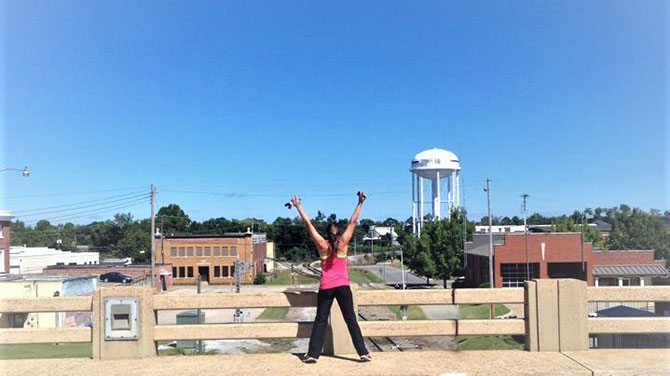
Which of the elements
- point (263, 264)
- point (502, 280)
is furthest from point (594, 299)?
point (263, 264)

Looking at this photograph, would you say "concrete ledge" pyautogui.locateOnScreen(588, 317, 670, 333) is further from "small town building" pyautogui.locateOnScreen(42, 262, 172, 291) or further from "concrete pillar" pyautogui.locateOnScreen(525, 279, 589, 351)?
"small town building" pyautogui.locateOnScreen(42, 262, 172, 291)

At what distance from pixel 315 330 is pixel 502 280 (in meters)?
53.4

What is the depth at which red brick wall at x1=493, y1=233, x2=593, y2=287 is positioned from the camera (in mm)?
55469

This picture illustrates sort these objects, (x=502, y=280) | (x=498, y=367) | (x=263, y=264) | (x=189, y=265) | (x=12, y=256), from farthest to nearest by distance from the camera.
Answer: (x=263, y=264) → (x=189, y=265) → (x=12, y=256) → (x=502, y=280) → (x=498, y=367)

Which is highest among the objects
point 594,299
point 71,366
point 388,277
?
point 594,299

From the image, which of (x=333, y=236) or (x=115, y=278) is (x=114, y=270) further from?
(x=333, y=236)

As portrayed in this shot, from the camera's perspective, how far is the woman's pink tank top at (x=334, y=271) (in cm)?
717

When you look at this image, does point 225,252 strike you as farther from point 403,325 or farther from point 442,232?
point 403,325

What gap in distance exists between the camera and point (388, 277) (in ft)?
287

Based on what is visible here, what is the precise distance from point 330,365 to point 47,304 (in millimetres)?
3760

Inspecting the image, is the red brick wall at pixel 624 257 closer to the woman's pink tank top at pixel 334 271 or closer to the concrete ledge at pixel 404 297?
the concrete ledge at pixel 404 297

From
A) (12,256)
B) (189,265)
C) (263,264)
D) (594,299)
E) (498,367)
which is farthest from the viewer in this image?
(263,264)

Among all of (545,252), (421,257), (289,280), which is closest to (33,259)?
(289,280)

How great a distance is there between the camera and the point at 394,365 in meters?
7.00
